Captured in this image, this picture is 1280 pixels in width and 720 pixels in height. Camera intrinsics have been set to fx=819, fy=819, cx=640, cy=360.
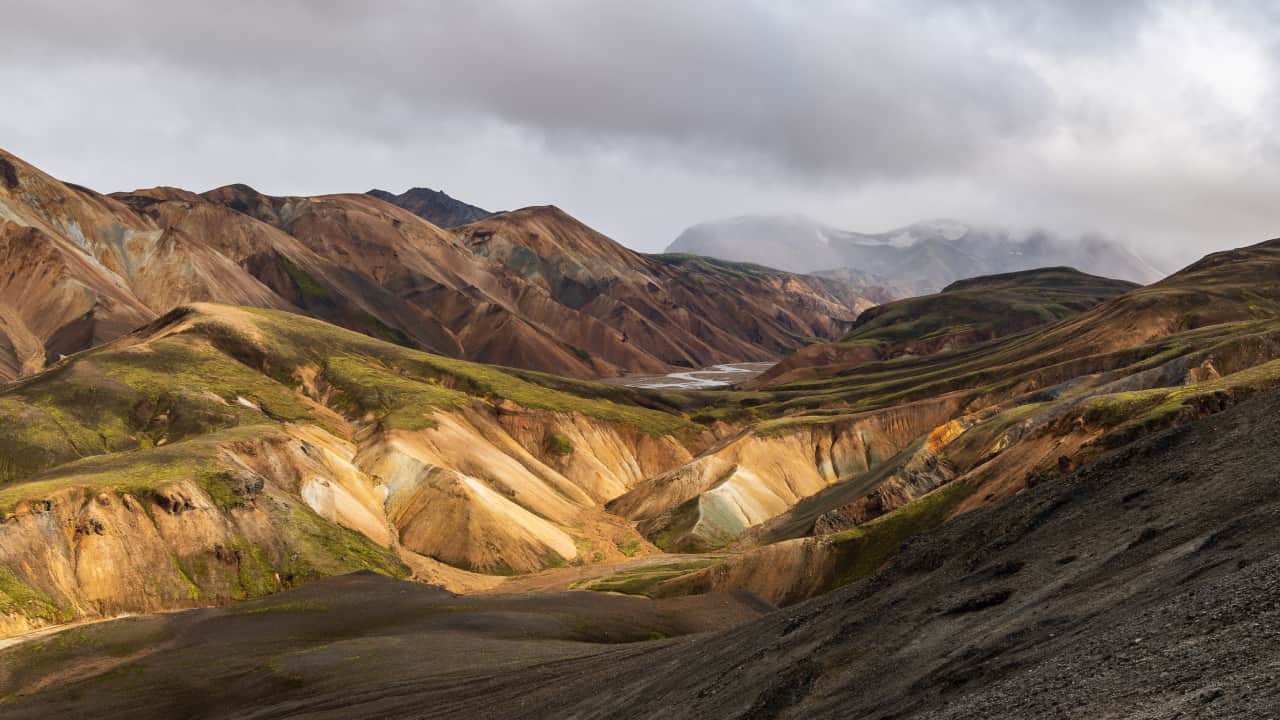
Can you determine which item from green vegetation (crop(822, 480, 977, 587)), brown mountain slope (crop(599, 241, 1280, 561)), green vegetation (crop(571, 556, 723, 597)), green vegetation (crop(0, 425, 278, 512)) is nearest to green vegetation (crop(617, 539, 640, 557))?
brown mountain slope (crop(599, 241, 1280, 561))

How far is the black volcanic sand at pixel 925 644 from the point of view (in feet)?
40.6

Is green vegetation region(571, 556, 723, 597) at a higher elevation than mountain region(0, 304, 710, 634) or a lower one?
lower

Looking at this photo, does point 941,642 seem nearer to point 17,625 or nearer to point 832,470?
point 17,625

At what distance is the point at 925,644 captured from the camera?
1800 centimetres

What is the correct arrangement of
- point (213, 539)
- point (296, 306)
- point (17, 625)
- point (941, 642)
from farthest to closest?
1. point (296, 306)
2. point (213, 539)
3. point (17, 625)
4. point (941, 642)

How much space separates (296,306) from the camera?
19688 cm

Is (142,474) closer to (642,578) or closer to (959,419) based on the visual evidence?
(642,578)

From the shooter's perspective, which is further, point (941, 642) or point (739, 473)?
point (739, 473)

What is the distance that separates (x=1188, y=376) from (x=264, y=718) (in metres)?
65.4

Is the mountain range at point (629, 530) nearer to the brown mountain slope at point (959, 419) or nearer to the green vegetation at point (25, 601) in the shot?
the green vegetation at point (25, 601)

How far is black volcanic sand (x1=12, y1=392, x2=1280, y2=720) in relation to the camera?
487 inches

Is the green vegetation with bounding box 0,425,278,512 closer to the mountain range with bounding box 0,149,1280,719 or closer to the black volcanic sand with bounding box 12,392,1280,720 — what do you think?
the mountain range with bounding box 0,149,1280,719

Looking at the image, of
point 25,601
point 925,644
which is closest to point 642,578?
point 25,601

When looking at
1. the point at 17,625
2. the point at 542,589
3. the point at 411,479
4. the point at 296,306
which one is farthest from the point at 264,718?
the point at 296,306
